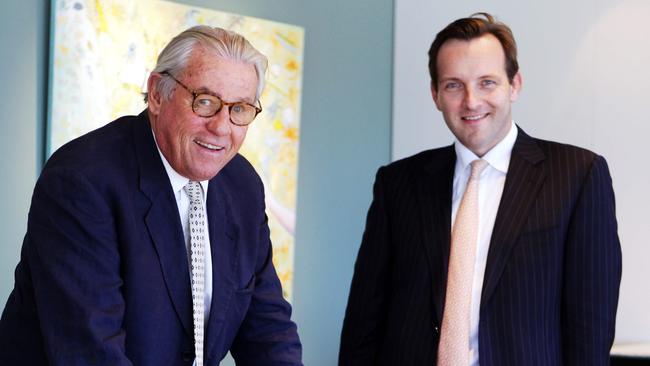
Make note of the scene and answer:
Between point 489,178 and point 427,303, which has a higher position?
point 489,178

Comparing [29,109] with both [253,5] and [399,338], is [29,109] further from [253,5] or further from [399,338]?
[399,338]

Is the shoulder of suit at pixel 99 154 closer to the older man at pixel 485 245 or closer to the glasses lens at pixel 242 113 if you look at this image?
the glasses lens at pixel 242 113

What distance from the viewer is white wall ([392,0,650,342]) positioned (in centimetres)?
444

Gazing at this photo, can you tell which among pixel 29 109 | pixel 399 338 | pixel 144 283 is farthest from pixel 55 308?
pixel 29 109

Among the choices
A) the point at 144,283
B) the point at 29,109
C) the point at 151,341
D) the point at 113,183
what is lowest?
the point at 151,341

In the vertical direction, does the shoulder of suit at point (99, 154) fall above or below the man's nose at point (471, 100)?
below

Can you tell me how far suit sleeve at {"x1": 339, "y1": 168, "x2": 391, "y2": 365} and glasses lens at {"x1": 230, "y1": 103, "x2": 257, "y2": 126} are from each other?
0.83 metres

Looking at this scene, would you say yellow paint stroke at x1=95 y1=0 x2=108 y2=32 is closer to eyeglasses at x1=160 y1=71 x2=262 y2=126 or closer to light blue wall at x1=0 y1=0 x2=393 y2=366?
light blue wall at x1=0 y1=0 x2=393 y2=366

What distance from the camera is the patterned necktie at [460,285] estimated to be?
2395mm

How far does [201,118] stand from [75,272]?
15.1 inches

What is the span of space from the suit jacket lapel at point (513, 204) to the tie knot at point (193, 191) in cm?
81

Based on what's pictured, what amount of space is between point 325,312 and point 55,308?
10.00 feet

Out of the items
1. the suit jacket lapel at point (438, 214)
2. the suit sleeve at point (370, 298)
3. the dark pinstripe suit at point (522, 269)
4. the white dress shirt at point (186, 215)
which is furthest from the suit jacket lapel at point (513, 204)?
the white dress shirt at point (186, 215)

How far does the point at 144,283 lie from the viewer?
1850 mm
